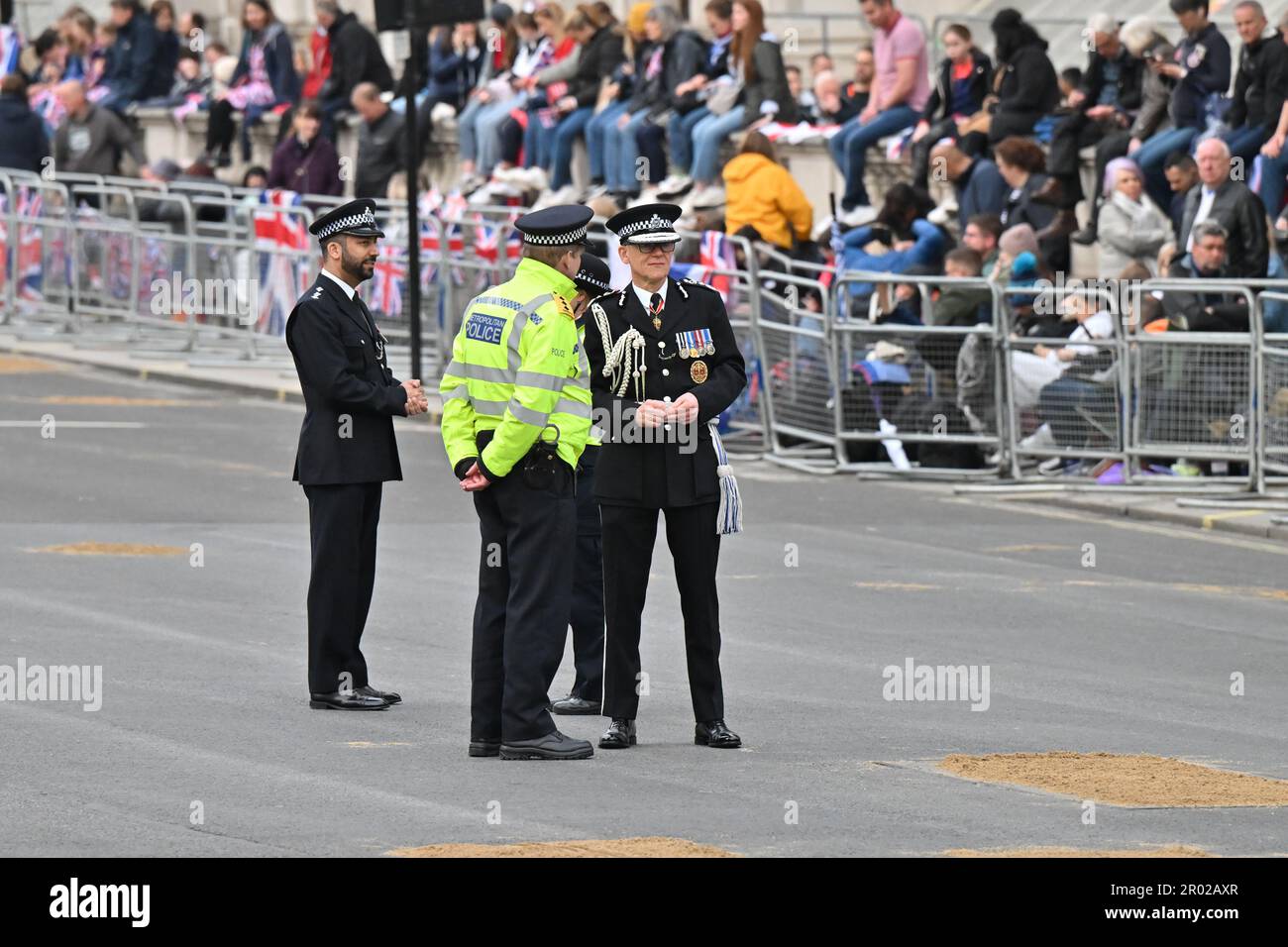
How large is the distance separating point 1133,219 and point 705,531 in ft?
33.9

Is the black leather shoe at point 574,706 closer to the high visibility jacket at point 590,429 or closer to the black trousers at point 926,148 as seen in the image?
the high visibility jacket at point 590,429

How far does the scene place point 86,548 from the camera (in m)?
15.8

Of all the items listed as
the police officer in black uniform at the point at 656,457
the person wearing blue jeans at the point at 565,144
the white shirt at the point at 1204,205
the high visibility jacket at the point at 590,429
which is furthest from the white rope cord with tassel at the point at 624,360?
the person wearing blue jeans at the point at 565,144

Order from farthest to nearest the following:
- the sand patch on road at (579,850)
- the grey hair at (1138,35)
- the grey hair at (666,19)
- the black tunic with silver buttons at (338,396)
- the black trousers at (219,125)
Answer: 1. the black trousers at (219,125)
2. the grey hair at (666,19)
3. the grey hair at (1138,35)
4. the black tunic with silver buttons at (338,396)
5. the sand patch on road at (579,850)

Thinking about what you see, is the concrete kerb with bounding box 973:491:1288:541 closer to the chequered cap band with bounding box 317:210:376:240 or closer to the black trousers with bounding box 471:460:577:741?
the chequered cap band with bounding box 317:210:376:240

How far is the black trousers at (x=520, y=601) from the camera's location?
10297 millimetres

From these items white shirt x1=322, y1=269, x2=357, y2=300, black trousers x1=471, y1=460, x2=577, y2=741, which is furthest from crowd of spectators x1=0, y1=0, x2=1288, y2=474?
black trousers x1=471, y1=460, x2=577, y2=741

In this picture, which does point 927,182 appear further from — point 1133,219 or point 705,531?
point 705,531

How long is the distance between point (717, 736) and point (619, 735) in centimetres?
38

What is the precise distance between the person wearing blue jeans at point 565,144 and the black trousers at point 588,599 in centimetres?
1579

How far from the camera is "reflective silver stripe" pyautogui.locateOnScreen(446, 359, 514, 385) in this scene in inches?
403

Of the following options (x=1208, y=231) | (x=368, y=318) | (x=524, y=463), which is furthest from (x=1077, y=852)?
(x=1208, y=231)

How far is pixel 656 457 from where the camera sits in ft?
34.7
